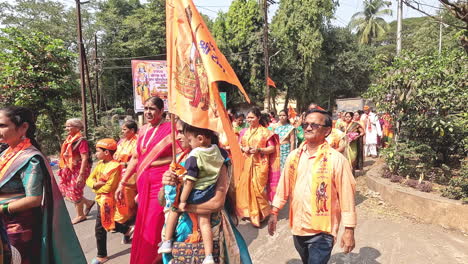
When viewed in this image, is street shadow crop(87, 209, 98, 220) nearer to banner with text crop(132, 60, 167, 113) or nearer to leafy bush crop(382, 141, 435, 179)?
leafy bush crop(382, 141, 435, 179)

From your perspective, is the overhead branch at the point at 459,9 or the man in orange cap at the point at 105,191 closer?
the man in orange cap at the point at 105,191

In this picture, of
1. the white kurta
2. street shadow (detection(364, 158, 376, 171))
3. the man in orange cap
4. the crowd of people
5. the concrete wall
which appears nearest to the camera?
the crowd of people

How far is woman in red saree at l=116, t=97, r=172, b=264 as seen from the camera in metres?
2.59

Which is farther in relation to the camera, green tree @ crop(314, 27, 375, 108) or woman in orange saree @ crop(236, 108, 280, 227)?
green tree @ crop(314, 27, 375, 108)

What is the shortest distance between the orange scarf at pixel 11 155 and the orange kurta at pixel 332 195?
6.67ft

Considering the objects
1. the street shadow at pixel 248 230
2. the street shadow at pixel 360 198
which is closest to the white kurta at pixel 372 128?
the street shadow at pixel 360 198

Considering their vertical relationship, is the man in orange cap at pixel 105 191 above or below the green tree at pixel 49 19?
below

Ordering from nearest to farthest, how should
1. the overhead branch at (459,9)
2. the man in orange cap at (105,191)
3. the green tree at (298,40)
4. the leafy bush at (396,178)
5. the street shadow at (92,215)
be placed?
1. the man in orange cap at (105,191)
2. the overhead branch at (459,9)
3. the street shadow at (92,215)
4. the leafy bush at (396,178)
5. the green tree at (298,40)

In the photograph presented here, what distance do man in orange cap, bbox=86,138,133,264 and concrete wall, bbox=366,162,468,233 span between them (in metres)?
4.03

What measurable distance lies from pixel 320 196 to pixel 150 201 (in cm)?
147

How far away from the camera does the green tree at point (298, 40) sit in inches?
813

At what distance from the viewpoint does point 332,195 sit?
7.38 ft

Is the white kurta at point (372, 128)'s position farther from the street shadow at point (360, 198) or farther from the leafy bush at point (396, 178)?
the leafy bush at point (396, 178)

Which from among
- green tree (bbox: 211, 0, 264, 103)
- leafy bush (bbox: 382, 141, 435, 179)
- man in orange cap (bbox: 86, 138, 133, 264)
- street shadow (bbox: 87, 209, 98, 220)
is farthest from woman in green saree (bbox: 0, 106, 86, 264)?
green tree (bbox: 211, 0, 264, 103)
